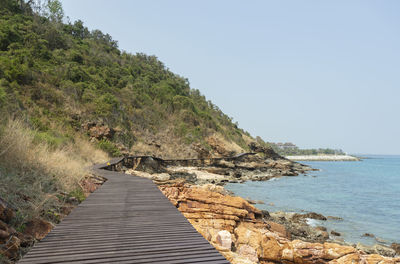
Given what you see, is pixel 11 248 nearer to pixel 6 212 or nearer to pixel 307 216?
pixel 6 212

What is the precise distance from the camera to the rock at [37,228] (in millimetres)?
3725

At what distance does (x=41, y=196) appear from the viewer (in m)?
4.75

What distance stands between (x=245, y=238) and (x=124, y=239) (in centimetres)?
427

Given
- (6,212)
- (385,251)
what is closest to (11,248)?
(6,212)

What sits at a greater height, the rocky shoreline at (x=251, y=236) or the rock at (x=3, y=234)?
the rock at (x=3, y=234)

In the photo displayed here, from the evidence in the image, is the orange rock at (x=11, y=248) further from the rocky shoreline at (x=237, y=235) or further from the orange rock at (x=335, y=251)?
the orange rock at (x=335, y=251)

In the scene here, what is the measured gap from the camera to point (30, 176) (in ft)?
17.6

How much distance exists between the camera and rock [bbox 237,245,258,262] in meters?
5.75

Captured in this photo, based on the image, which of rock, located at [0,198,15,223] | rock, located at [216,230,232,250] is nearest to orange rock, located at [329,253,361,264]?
rock, located at [216,230,232,250]

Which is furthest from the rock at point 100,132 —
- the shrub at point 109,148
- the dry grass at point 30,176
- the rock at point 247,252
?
the rock at point 247,252

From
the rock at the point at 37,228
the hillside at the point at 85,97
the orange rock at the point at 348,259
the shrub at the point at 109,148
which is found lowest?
the orange rock at the point at 348,259

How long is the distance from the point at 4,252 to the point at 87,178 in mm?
5127

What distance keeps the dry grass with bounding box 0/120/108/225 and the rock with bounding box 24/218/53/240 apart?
0.13 meters

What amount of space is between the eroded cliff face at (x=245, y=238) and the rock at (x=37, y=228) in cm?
314
